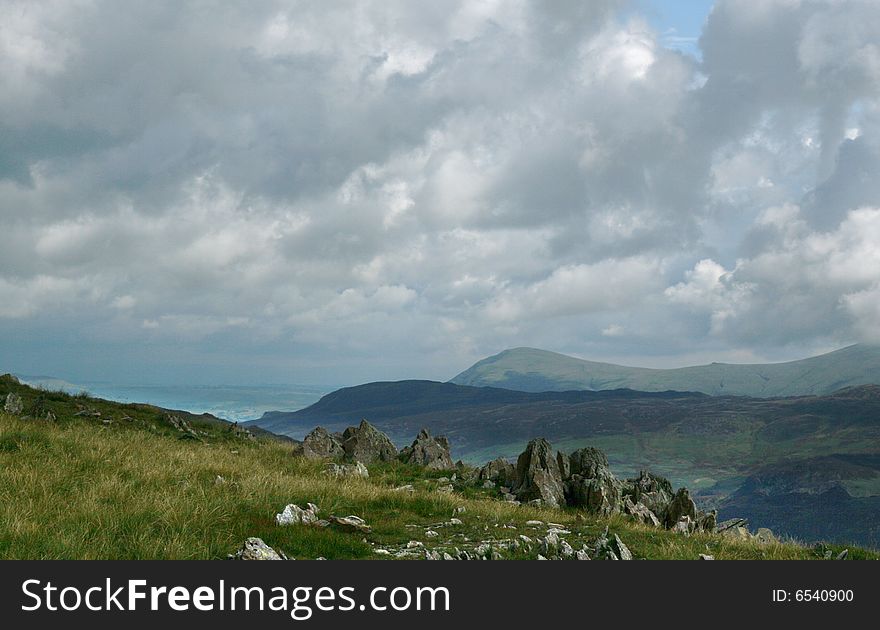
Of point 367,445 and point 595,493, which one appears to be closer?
point 595,493

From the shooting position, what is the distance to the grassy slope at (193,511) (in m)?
11.0

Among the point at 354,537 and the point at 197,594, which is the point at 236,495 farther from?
the point at 197,594

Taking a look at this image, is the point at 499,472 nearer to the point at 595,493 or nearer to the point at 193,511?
the point at 595,493

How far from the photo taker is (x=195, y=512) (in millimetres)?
12570

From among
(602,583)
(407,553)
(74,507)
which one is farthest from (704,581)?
(74,507)

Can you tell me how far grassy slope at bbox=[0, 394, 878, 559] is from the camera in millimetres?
11023

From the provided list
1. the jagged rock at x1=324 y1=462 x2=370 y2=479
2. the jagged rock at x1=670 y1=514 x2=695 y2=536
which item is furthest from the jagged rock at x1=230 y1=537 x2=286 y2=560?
the jagged rock at x1=670 y1=514 x2=695 y2=536

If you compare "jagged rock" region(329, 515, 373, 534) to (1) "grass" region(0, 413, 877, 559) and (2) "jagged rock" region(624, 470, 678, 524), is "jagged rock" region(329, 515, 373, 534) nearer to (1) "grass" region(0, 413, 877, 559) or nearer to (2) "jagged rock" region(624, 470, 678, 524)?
(1) "grass" region(0, 413, 877, 559)

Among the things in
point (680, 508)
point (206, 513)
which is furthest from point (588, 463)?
→ point (206, 513)

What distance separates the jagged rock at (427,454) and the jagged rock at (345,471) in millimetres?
7023

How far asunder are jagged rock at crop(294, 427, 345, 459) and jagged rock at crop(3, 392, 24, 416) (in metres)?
13.2

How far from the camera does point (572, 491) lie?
24250 millimetres

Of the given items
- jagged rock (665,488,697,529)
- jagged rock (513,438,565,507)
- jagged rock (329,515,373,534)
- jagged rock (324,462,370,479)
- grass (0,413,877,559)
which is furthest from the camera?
jagged rock (665,488,697,529)

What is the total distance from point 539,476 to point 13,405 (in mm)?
25397
